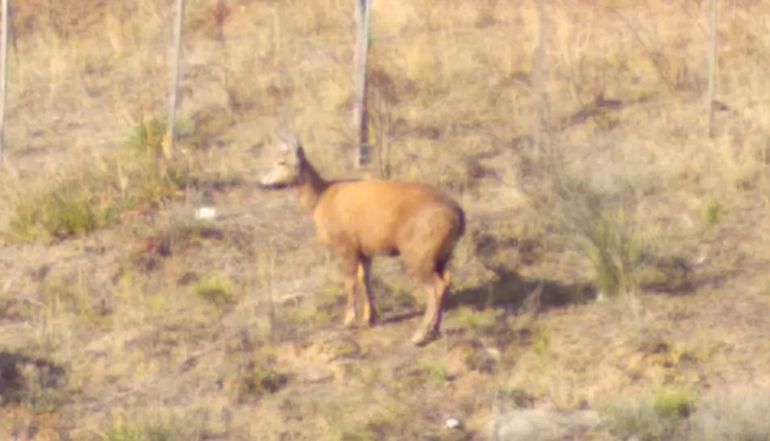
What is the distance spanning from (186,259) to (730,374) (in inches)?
174

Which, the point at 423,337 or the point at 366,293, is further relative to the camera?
the point at 366,293

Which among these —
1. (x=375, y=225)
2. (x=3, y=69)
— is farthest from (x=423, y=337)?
(x=3, y=69)

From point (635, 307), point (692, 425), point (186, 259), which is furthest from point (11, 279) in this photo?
point (692, 425)

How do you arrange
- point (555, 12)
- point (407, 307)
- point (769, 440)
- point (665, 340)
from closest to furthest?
1. point (769, 440)
2. point (665, 340)
3. point (407, 307)
4. point (555, 12)

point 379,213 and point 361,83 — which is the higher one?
point 361,83

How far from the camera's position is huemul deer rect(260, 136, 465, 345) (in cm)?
1294

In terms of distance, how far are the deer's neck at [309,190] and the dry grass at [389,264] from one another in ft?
2.65

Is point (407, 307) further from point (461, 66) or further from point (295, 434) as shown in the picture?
point (461, 66)

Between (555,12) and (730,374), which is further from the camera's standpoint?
(555,12)

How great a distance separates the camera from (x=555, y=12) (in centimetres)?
2133

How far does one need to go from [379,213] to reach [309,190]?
73 centimetres

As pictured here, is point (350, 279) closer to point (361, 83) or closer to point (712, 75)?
point (361, 83)

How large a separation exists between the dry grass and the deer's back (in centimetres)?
68

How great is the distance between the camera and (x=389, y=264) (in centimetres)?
1499
